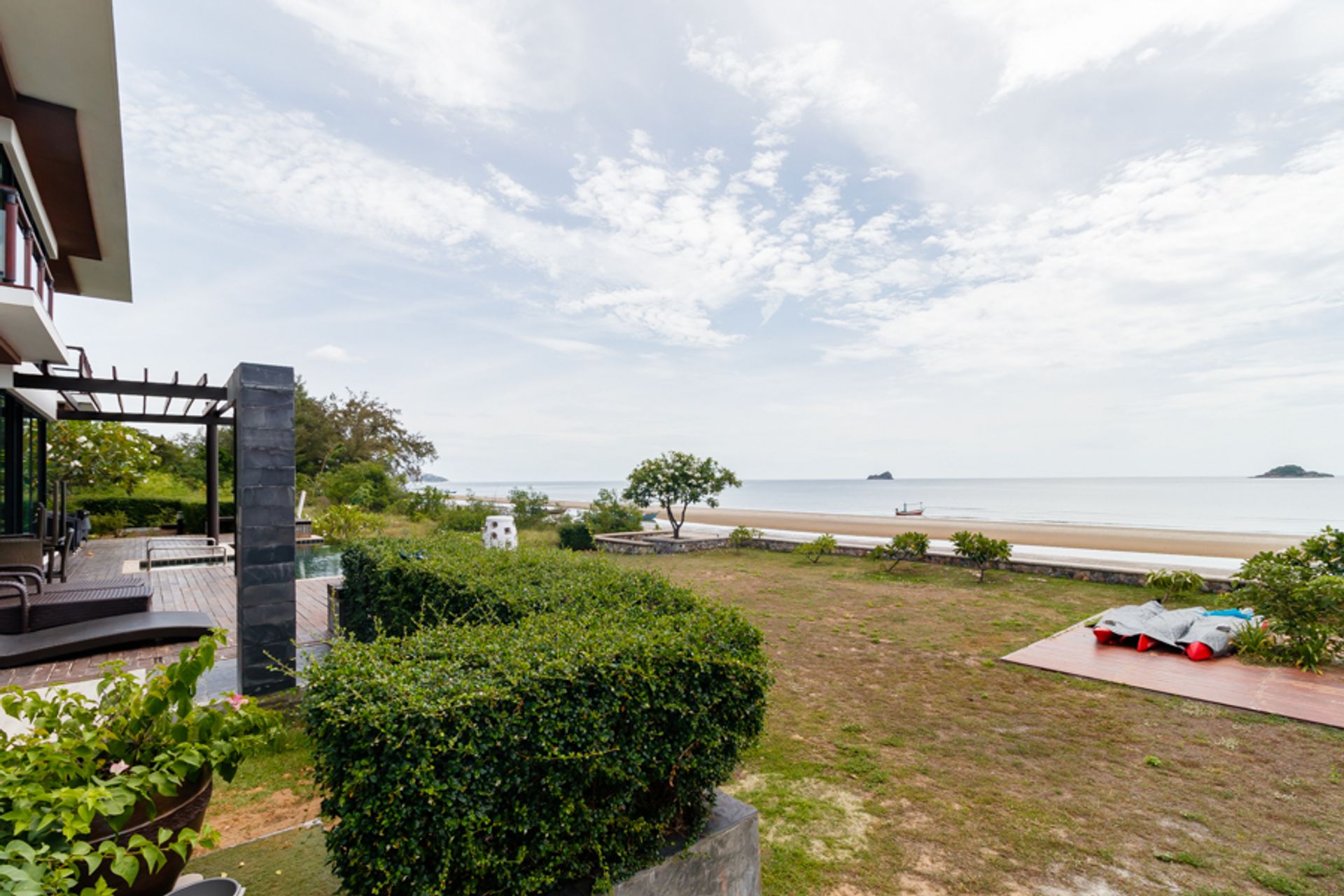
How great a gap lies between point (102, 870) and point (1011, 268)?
19421mm

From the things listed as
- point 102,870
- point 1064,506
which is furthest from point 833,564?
point 1064,506

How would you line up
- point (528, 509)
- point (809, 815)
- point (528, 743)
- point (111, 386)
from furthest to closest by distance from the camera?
point (528, 509)
point (111, 386)
point (809, 815)
point (528, 743)

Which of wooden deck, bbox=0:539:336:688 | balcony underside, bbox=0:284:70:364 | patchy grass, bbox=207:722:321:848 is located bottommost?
patchy grass, bbox=207:722:321:848

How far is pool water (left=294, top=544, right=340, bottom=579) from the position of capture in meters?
11.4

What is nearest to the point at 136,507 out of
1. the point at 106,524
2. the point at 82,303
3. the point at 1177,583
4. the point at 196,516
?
the point at 106,524

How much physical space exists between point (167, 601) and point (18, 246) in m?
4.73

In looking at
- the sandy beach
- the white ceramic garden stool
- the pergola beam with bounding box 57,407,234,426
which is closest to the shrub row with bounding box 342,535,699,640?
the white ceramic garden stool

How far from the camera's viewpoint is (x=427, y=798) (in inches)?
69.8

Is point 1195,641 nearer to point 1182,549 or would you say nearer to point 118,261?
point 1182,549

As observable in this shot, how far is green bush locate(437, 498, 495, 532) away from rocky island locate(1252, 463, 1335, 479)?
10904 centimetres

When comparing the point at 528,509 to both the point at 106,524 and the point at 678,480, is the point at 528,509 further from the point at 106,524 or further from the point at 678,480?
the point at 106,524

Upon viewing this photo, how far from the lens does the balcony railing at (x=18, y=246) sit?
19.5 feet

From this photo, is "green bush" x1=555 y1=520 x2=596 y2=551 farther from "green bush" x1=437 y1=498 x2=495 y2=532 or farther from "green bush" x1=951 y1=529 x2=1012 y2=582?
"green bush" x1=951 y1=529 x2=1012 y2=582

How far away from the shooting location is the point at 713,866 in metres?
2.36
